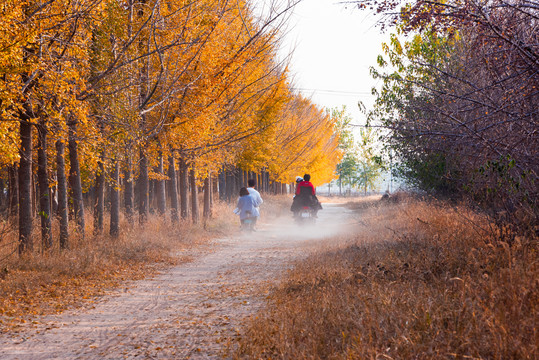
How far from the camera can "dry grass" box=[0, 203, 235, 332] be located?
6414 mm

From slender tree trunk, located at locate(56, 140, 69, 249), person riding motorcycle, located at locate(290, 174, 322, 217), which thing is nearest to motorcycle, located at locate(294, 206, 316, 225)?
person riding motorcycle, located at locate(290, 174, 322, 217)

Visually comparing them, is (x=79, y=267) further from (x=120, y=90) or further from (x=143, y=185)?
(x=143, y=185)

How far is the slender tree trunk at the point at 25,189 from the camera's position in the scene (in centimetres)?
902

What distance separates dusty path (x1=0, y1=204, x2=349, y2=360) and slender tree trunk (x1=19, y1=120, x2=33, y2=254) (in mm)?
3179

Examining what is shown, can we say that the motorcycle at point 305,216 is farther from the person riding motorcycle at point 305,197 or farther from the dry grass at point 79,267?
the dry grass at point 79,267

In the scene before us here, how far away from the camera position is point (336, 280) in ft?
20.9

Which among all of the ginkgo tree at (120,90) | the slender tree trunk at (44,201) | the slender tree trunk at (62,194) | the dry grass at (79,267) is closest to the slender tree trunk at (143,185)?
the ginkgo tree at (120,90)

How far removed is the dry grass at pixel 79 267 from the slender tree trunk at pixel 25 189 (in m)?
0.36

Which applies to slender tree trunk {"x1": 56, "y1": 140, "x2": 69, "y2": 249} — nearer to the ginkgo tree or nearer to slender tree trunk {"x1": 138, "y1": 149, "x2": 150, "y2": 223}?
the ginkgo tree

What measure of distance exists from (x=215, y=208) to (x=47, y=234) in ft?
39.9

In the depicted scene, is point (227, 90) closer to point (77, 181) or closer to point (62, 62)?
point (77, 181)

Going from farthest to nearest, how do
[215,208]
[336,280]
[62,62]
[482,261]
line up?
[215,208]
[62,62]
[336,280]
[482,261]

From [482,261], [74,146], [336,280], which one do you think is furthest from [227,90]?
[482,261]

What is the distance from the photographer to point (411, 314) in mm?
3965
